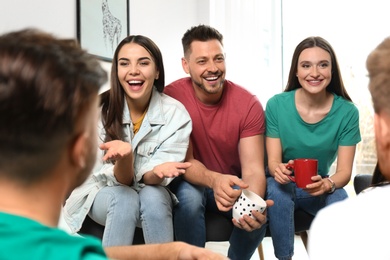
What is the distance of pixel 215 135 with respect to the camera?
7.97 feet

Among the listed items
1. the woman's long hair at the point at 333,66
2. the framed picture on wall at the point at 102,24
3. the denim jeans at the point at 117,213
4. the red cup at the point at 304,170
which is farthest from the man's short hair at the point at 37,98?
the framed picture on wall at the point at 102,24

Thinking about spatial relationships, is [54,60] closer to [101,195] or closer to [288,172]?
[101,195]

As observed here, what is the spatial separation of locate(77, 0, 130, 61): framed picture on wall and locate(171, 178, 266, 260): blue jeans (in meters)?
1.19

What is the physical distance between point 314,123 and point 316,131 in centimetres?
4

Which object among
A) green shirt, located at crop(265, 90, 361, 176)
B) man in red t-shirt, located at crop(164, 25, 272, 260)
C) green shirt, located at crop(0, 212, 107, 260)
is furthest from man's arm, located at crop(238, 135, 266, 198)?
green shirt, located at crop(0, 212, 107, 260)

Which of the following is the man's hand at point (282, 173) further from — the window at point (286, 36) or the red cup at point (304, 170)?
the window at point (286, 36)

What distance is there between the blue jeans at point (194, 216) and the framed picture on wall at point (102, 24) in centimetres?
119

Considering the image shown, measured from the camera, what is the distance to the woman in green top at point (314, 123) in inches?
94.5

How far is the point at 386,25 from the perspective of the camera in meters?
4.17

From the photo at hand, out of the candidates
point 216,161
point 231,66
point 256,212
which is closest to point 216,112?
point 216,161

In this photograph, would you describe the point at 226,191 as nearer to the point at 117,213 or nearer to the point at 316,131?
the point at 117,213

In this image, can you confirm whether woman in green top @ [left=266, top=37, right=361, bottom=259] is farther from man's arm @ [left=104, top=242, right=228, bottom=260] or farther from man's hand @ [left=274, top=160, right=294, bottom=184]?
man's arm @ [left=104, top=242, right=228, bottom=260]

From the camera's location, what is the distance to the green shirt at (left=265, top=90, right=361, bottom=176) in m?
2.44

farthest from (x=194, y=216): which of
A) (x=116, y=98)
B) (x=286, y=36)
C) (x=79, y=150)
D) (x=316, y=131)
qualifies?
(x=286, y=36)
